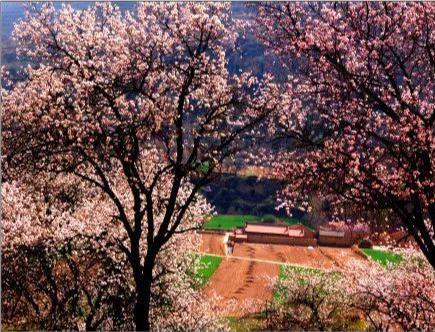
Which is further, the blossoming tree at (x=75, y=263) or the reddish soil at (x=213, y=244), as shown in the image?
the reddish soil at (x=213, y=244)

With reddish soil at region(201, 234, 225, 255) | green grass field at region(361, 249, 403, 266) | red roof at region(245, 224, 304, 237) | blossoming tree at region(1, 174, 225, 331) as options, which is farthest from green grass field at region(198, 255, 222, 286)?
blossoming tree at region(1, 174, 225, 331)

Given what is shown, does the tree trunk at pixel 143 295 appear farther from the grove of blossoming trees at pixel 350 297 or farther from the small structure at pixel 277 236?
the small structure at pixel 277 236

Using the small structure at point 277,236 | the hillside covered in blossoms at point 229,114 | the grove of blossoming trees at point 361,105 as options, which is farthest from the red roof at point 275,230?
the grove of blossoming trees at point 361,105

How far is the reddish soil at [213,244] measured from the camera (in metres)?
88.4

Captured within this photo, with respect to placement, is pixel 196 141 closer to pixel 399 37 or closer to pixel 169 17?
pixel 169 17

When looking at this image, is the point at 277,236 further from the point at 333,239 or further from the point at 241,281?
the point at 241,281

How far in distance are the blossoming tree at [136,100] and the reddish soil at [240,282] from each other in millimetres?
34783

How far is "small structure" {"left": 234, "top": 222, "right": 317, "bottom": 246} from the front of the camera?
311ft

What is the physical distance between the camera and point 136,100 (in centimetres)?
1833

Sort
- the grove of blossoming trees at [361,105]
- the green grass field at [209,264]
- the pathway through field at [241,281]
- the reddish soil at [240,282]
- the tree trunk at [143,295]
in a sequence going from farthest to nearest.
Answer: the green grass field at [209,264]
the pathway through field at [241,281]
the reddish soil at [240,282]
the tree trunk at [143,295]
the grove of blossoming trees at [361,105]

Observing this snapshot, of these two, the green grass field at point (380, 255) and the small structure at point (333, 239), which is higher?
the small structure at point (333, 239)

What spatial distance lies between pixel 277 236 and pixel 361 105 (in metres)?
83.0

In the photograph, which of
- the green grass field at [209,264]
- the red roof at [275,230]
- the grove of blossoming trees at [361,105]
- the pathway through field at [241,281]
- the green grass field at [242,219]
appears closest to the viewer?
the grove of blossoming trees at [361,105]

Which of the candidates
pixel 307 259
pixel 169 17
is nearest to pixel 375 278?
pixel 169 17
